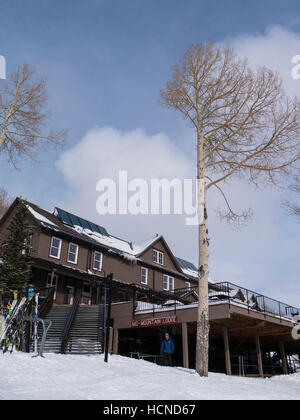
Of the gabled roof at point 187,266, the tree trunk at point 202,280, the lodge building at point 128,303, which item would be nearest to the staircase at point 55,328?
the lodge building at point 128,303

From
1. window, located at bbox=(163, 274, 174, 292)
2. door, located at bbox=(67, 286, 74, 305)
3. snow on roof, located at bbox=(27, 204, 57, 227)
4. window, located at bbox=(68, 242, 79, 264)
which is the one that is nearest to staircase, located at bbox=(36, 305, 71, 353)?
door, located at bbox=(67, 286, 74, 305)

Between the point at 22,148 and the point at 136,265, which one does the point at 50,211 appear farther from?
the point at 22,148

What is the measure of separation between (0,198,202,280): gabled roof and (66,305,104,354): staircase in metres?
7.15

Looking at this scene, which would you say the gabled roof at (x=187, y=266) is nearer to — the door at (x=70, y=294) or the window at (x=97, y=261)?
the window at (x=97, y=261)

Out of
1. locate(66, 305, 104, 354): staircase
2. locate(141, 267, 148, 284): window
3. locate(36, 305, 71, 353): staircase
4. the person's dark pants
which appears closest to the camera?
locate(36, 305, 71, 353): staircase

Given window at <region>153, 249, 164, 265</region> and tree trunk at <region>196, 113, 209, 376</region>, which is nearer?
tree trunk at <region>196, 113, 209, 376</region>

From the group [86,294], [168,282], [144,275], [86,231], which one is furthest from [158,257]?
[86,294]

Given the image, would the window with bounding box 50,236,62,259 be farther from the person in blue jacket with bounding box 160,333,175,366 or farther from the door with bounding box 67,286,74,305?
the person in blue jacket with bounding box 160,333,175,366

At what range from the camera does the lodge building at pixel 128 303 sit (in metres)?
18.5

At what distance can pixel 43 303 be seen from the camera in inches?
715

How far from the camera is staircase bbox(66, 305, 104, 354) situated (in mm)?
16547

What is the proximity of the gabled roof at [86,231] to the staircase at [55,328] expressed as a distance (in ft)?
21.5
